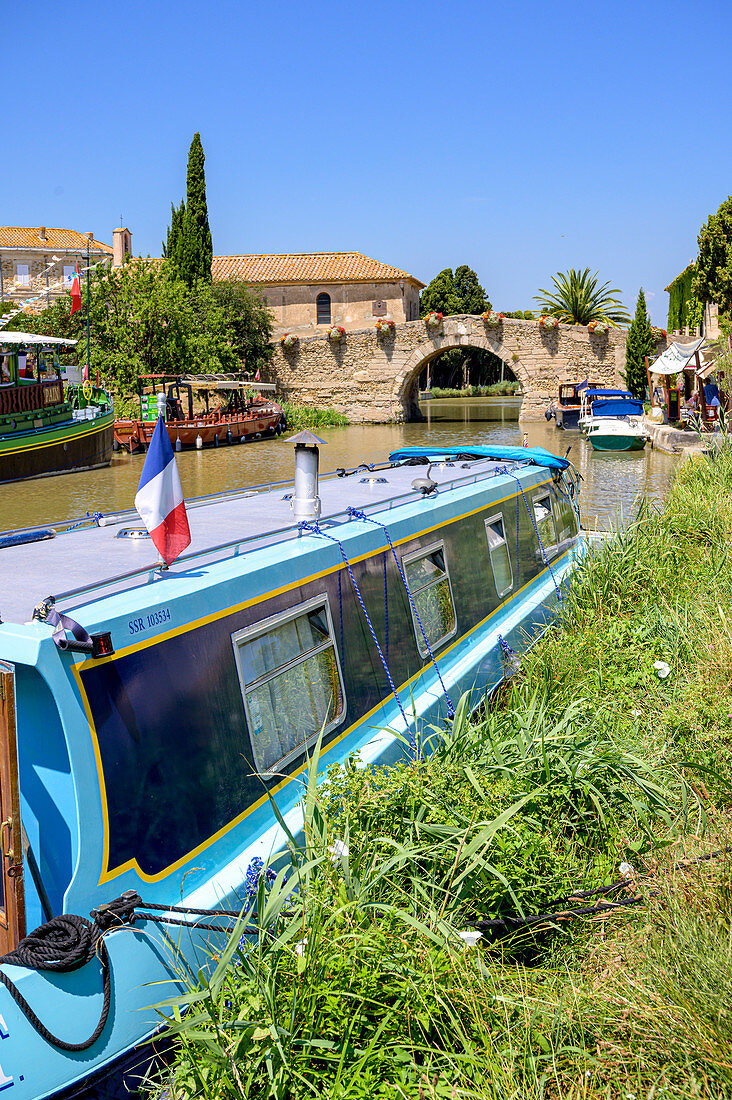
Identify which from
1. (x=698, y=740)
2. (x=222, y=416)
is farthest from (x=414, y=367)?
(x=698, y=740)

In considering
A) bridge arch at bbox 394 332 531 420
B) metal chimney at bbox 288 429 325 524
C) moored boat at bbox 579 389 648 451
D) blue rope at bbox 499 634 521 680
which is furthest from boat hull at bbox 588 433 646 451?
metal chimney at bbox 288 429 325 524

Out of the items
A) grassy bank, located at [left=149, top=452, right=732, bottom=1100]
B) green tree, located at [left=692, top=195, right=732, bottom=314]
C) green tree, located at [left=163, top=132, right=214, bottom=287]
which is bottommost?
grassy bank, located at [left=149, top=452, right=732, bottom=1100]

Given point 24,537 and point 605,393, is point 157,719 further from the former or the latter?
point 605,393

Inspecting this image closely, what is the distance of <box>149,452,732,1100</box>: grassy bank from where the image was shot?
8.02 ft

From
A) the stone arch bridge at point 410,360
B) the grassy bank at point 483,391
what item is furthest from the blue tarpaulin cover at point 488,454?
the grassy bank at point 483,391

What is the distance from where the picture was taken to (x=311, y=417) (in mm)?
35125

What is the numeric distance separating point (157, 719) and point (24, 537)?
1837mm

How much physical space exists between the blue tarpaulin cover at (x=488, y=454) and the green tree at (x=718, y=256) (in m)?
17.3

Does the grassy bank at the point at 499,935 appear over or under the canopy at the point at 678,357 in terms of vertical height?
under

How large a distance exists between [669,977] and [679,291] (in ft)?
134

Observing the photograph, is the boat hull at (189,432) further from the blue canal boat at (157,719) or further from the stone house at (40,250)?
the stone house at (40,250)

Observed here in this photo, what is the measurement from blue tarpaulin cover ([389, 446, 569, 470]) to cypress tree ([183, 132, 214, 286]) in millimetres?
29919

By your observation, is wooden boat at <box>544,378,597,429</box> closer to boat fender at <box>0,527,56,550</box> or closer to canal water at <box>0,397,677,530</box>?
canal water at <box>0,397,677,530</box>

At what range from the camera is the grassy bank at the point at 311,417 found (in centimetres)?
3416
